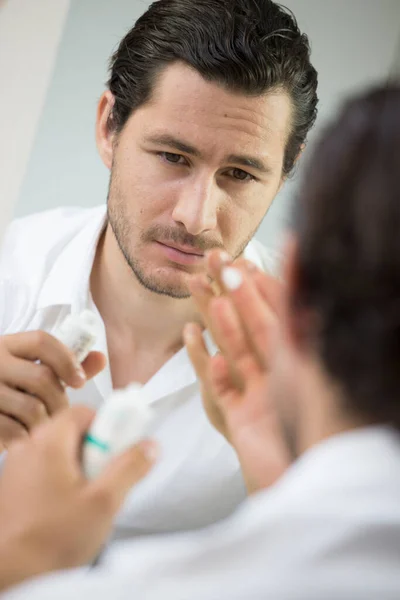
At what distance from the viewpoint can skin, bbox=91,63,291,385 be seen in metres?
1.21

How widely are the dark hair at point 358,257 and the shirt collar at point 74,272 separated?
0.85m

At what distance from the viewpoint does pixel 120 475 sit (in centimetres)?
57

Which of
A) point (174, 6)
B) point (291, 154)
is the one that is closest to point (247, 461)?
point (291, 154)

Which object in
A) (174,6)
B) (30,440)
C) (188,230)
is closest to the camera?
(30,440)

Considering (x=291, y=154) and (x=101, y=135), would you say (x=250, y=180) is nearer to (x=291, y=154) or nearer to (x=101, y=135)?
(x=291, y=154)

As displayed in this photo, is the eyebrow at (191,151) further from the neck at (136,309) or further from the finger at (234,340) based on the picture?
the finger at (234,340)

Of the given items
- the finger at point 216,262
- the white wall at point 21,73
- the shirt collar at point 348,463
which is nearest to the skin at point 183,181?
the white wall at point 21,73

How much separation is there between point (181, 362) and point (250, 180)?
0.39m

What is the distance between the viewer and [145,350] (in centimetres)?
142

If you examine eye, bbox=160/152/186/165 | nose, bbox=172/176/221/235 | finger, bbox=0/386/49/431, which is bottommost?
finger, bbox=0/386/49/431

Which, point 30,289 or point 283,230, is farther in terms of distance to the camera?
point 30,289

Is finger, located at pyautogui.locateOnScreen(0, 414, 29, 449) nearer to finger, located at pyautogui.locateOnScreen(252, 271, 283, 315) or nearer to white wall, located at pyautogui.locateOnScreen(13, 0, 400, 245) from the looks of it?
finger, located at pyautogui.locateOnScreen(252, 271, 283, 315)

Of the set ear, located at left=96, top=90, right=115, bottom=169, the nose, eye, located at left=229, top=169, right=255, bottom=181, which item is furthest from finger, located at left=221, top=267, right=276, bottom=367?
ear, located at left=96, top=90, right=115, bottom=169

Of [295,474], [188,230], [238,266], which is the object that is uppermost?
[188,230]
